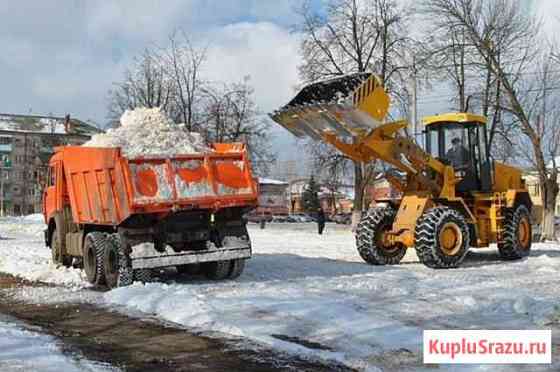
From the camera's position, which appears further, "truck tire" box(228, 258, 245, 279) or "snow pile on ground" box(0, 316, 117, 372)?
"truck tire" box(228, 258, 245, 279)

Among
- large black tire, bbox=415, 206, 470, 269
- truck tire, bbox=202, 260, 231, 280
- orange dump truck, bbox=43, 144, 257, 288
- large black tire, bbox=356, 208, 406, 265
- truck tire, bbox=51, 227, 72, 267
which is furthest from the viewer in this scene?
large black tire, bbox=356, 208, 406, 265

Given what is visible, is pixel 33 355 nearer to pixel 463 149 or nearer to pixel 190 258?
pixel 190 258

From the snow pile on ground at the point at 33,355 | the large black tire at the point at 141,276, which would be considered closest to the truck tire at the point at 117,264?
the large black tire at the point at 141,276

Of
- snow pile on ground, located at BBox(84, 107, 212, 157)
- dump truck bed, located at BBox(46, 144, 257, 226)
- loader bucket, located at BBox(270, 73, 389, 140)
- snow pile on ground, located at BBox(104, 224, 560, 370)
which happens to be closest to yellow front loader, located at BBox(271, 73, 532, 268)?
loader bucket, located at BBox(270, 73, 389, 140)

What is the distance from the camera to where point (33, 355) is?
7336 mm

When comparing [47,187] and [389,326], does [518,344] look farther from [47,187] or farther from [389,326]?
[47,187]

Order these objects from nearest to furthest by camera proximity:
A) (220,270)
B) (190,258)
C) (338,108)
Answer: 1. (190,258)
2. (220,270)
3. (338,108)

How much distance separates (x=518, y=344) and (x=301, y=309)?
3127mm

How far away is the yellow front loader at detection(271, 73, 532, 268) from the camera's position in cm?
1420

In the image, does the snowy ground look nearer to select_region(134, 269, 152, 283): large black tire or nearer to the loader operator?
select_region(134, 269, 152, 283): large black tire

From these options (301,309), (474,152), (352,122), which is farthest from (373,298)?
(474,152)

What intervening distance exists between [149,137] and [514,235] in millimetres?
8437

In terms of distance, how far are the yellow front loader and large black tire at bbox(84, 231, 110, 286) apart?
4.24 m

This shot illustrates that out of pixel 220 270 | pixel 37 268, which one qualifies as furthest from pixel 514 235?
pixel 37 268
